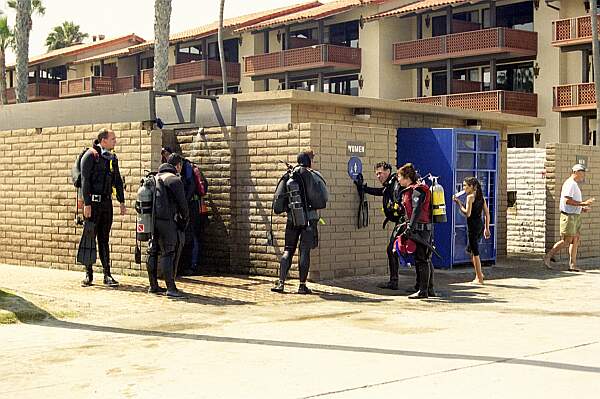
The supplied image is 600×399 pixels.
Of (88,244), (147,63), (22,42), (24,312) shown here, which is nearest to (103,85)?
(147,63)

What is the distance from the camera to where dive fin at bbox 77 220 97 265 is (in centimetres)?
1277

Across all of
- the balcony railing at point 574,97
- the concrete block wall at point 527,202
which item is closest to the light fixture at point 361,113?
the concrete block wall at point 527,202

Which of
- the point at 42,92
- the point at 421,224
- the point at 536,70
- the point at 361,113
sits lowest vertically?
the point at 421,224

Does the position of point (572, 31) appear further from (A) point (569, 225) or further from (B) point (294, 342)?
(B) point (294, 342)

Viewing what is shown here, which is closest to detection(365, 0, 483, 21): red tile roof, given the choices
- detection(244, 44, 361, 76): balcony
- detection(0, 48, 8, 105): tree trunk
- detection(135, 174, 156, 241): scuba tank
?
detection(244, 44, 361, 76): balcony

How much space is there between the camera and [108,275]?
42.7 ft

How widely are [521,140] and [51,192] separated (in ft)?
94.2

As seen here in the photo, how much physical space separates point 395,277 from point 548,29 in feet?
95.7

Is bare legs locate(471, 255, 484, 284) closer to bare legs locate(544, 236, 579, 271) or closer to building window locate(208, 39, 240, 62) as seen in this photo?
bare legs locate(544, 236, 579, 271)

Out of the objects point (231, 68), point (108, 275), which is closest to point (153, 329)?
point (108, 275)

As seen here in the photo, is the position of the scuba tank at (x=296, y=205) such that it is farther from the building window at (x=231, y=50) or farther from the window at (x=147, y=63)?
the window at (x=147, y=63)

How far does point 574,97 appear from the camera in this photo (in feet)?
124

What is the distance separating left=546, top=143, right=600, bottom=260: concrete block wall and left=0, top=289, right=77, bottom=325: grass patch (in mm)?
11422

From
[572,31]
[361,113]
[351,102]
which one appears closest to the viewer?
[351,102]
